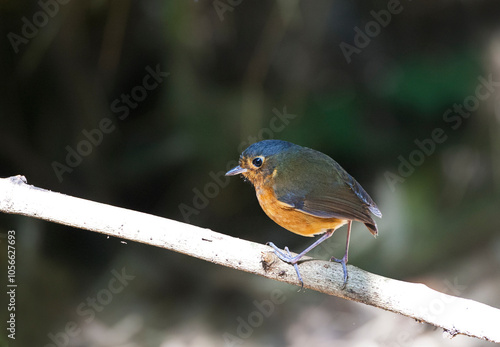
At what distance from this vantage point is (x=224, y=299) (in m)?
3.73

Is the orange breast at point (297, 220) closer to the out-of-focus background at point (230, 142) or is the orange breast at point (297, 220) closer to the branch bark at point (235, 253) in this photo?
the branch bark at point (235, 253)

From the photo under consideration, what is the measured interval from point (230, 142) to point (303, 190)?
135cm

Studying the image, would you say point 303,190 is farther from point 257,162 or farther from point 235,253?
point 235,253

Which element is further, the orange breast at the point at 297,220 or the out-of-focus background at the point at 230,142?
the out-of-focus background at the point at 230,142

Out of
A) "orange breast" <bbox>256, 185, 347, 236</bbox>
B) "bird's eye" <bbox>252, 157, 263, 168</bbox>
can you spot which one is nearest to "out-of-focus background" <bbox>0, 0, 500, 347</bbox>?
"bird's eye" <bbox>252, 157, 263, 168</bbox>

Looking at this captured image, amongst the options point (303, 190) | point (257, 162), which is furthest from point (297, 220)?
point (257, 162)

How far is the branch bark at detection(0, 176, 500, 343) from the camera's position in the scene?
203cm

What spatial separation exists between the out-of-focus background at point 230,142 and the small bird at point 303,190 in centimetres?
112

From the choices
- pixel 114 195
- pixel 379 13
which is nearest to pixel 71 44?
pixel 114 195

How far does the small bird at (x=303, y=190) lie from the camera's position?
2.33 m

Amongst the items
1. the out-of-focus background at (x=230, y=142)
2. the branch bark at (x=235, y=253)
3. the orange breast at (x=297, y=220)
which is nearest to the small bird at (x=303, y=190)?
the orange breast at (x=297, y=220)

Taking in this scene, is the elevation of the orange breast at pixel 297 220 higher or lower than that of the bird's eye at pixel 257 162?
lower

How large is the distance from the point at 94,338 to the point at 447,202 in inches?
93.1

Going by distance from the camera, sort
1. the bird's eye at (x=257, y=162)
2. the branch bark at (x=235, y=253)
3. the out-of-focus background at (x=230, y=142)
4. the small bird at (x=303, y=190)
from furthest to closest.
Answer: the out-of-focus background at (x=230, y=142)
the bird's eye at (x=257, y=162)
the small bird at (x=303, y=190)
the branch bark at (x=235, y=253)
